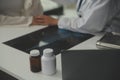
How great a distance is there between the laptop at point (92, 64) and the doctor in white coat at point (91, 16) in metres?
0.48

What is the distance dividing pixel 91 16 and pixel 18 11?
67cm

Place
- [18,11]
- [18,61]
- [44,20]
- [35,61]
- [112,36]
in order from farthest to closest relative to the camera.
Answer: [18,11]
[44,20]
[112,36]
[18,61]
[35,61]

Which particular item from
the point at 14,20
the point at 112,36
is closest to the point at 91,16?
the point at 112,36

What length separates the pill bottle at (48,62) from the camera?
0.99m

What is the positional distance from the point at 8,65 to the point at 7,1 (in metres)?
0.72

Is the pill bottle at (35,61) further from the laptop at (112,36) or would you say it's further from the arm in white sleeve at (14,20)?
the arm in white sleeve at (14,20)

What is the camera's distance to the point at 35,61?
1026mm

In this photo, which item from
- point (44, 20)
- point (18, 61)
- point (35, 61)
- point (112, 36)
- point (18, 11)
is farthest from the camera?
point (18, 11)

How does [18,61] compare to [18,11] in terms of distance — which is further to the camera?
[18,11]

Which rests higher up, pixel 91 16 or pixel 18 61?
pixel 91 16

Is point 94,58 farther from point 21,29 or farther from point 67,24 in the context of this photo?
point 21,29

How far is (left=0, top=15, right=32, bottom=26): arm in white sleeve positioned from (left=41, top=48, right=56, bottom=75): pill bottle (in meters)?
0.65

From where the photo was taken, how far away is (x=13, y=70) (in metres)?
1.08

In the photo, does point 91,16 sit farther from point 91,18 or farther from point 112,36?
point 112,36
